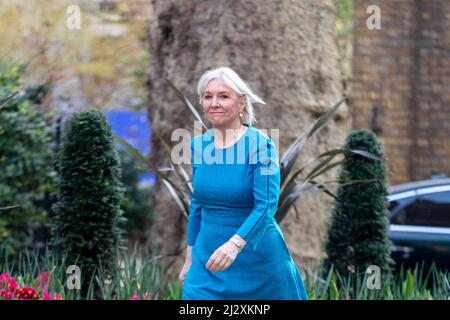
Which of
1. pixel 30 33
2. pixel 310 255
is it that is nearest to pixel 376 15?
pixel 310 255

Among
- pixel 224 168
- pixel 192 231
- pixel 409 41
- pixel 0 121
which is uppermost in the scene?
pixel 409 41

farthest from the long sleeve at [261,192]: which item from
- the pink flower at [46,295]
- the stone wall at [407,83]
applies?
the stone wall at [407,83]

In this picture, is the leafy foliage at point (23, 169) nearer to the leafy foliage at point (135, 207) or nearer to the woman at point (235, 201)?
the woman at point (235, 201)

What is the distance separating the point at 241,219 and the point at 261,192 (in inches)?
7.9

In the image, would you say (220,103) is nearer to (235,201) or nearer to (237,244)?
(235,201)

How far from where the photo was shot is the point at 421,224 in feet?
27.6

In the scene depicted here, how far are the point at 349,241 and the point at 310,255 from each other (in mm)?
1252

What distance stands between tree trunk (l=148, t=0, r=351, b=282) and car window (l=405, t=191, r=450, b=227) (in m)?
1.17

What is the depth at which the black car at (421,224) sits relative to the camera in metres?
8.11

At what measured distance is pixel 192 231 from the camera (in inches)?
167

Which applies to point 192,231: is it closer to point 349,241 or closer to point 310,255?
point 349,241

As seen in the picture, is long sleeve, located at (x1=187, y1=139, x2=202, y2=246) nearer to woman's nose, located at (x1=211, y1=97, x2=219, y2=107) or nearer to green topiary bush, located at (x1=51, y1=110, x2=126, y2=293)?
woman's nose, located at (x1=211, y1=97, x2=219, y2=107)

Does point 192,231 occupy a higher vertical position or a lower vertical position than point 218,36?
lower

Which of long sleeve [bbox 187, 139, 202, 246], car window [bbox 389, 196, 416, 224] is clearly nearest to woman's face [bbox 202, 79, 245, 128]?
long sleeve [bbox 187, 139, 202, 246]
